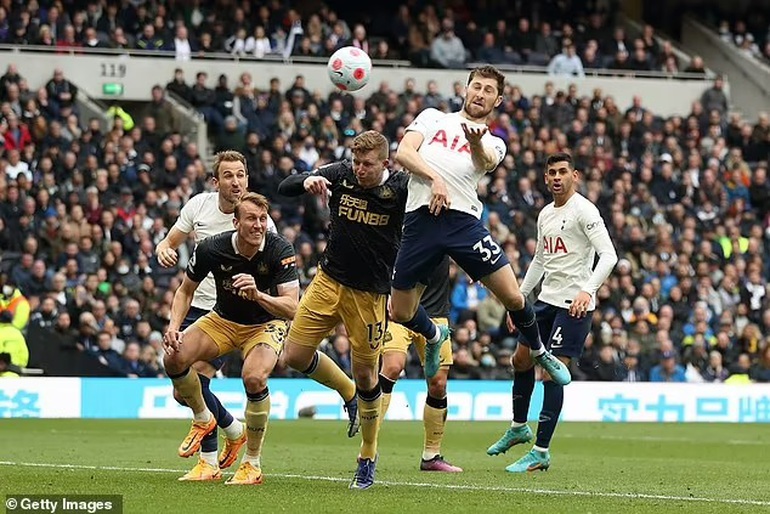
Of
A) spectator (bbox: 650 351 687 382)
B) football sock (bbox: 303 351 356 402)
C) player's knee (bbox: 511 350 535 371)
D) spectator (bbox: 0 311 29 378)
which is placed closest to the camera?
football sock (bbox: 303 351 356 402)

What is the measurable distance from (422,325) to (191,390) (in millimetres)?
1916

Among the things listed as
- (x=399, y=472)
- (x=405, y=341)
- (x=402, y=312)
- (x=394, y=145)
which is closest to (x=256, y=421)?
(x=402, y=312)

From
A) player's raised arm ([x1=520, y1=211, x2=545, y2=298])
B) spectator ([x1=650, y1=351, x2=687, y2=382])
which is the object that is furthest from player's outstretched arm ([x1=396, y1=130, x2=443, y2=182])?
spectator ([x1=650, y1=351, x2=687, y2=382])

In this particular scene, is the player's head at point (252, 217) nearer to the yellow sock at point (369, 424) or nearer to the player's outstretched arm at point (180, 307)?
the player's outstretched arm at point (180, 307)

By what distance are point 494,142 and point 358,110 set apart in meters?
17.8

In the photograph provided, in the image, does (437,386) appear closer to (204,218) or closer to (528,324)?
(528,324)

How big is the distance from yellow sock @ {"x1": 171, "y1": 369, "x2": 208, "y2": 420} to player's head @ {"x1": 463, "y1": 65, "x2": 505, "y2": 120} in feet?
9.88

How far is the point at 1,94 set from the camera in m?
27.3

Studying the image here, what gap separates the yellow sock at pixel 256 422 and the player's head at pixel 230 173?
1.97 meters

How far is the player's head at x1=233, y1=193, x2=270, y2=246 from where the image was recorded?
11.8m

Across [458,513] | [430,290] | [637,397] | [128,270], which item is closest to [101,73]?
[128,270]

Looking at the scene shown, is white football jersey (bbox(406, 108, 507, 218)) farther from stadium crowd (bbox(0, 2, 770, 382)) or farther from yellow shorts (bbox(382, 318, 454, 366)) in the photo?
stadium crowd (bbox(0, 2, 770, 382))

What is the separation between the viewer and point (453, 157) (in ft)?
40.8

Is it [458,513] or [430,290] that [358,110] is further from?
[458,513]
